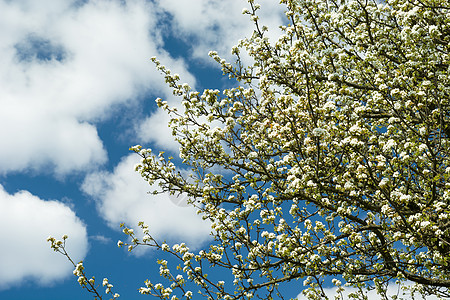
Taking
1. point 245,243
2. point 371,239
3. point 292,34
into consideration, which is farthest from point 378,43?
point 245,243

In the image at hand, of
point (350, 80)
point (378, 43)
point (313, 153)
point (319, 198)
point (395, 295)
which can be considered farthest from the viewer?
point (395, 295)

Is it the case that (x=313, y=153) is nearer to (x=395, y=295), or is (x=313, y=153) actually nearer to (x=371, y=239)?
(x=371, y=239)

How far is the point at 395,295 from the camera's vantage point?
12156 mm

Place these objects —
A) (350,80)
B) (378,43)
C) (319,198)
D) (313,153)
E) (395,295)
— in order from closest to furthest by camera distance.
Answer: (319,198), (313,153), (378,43), (350,80), (395,295)

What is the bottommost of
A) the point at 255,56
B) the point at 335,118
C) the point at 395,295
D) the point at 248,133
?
the point at 395,295

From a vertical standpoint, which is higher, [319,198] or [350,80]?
[350,80]

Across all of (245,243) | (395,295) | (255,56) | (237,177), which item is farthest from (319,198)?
(395,295)

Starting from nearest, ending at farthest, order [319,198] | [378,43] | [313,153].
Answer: [319,198], [313,153], [378,43]

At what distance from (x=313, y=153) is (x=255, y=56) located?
425 cm

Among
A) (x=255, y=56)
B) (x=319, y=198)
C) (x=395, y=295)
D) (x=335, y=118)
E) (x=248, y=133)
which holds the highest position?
(x=255, y=56)

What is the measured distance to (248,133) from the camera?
487 inches

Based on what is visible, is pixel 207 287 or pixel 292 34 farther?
pixel 292 34

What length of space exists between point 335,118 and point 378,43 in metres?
Answer: 2.99

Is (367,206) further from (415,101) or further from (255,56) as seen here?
(255,56)
